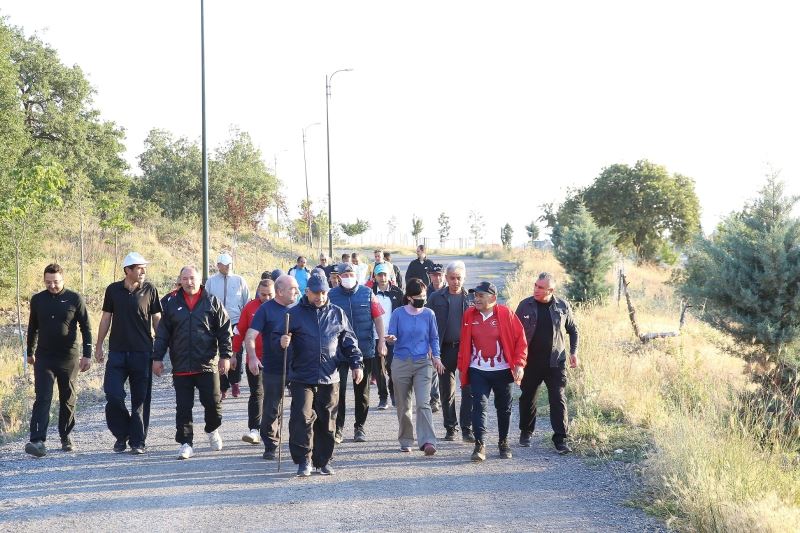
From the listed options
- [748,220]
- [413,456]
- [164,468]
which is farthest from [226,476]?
[748,220]

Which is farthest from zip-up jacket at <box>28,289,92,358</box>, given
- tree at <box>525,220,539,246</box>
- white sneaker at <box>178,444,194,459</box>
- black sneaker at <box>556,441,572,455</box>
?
tree at <box>525,220,539,246</box>

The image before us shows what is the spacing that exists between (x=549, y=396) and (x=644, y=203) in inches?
1386

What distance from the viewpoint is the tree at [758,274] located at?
8.95m

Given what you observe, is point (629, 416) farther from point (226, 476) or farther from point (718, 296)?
point (226, 476)

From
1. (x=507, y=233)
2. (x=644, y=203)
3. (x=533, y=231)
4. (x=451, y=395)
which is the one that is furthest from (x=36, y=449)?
(x=507, y=233)

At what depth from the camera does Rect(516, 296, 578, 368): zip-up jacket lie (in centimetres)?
936

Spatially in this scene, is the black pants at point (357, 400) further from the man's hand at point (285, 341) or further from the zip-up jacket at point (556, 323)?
the zip-up jacket at point (556, 323)

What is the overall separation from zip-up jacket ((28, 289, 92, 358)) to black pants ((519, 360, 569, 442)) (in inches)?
199

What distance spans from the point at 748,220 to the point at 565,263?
15.3 metres

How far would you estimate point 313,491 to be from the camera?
7410mm

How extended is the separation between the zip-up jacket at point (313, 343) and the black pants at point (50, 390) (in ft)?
9.24

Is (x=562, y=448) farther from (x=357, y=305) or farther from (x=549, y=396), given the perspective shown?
(x=357, y=305)

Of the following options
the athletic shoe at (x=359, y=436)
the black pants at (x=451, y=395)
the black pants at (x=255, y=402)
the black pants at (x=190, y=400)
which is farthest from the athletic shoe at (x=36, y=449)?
the black pants at (x=451, y=395)

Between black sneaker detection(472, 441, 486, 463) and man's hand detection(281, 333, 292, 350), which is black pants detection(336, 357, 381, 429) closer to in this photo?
man's hand detection(281, 333, 292, 350)
